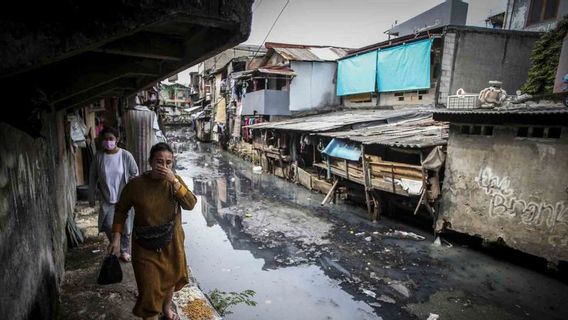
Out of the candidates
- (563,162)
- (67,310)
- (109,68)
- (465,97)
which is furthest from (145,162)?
A: (563,162)

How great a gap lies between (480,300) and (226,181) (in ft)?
41.2

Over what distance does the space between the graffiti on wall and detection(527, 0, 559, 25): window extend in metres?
10.4

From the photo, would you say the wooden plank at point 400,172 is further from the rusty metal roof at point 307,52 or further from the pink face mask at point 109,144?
the rusty metal roof at point 307,52

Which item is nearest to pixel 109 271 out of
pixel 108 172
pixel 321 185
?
pixel 108 172

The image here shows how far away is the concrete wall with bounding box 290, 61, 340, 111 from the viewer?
69.4 feet

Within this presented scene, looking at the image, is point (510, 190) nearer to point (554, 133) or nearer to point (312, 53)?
point (554, 133)

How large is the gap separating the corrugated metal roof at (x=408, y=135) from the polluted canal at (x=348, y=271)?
2740mm

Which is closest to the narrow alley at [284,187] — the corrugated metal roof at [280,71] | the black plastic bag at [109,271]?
the black plastic bag at [109,271]

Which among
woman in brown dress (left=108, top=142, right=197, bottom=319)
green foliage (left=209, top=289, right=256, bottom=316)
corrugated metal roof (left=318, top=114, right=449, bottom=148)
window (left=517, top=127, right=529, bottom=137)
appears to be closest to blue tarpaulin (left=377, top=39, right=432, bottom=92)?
corrugated metal roof (left=318, top=114, right=449, bottom=148)

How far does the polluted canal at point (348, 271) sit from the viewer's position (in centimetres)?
592

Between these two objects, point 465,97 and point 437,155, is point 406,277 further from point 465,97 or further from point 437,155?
point 465,97

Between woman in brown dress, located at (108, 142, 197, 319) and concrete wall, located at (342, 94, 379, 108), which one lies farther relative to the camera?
concrete wall, located at (342, 94, 379, 108)

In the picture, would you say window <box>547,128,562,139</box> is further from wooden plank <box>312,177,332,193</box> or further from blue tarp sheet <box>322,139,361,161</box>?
wooden plank <box>312,177,332,193</box>

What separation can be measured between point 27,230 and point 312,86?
19698 mm
